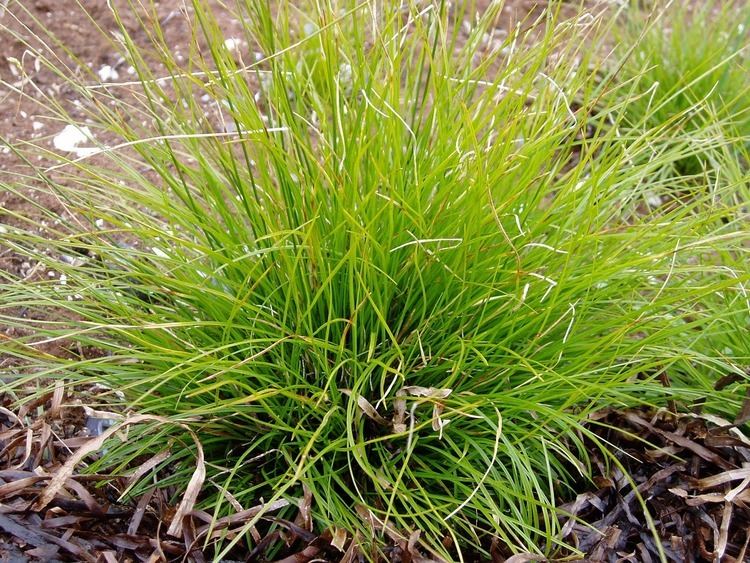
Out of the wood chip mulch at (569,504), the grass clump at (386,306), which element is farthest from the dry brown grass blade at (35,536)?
the grass clump at (386,306)

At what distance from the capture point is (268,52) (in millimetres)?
1797

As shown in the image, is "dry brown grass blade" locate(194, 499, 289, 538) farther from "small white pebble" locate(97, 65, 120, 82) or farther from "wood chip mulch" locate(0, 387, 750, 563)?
"small white pebble" locate(97, 65, 120, 82)

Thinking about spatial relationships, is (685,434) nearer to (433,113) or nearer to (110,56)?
(433,113)

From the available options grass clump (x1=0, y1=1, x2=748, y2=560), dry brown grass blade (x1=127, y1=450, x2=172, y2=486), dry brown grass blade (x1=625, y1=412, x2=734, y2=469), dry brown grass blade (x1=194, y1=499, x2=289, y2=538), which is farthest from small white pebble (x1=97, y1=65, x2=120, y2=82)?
dry brown grass blade (x1=625, y1=412, x2=734, y2=469)

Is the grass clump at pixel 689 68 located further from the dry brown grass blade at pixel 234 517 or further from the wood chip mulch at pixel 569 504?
the dry brown grass blade at pixel 234 517

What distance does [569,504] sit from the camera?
6.58ft

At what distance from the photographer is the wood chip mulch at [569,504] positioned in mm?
1757

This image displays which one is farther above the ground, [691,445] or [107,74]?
[107,74]

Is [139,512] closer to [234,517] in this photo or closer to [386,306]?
[234,517]

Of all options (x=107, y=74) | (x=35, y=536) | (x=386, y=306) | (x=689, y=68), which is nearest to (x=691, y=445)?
(x=386, y=306)

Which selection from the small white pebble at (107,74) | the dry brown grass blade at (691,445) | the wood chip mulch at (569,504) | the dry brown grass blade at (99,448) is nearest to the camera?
the dry brown grass blade at (99,448)

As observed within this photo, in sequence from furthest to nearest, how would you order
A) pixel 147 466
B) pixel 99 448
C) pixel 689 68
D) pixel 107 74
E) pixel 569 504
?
pixel 689 68 → pixel 107 74 → pixel 569 504 → pixel 147 466 → pixel 99 448

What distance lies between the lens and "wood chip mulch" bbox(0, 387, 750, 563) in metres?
1.76

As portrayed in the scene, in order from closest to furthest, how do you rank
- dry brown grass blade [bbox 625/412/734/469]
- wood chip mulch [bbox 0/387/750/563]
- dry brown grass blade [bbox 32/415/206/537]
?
dry brown grass blade [bbox 32/415/206/537] < wood chip mulch [bbox 0/387/750/563] < dry brown grass blade [bbox 625/412/734/469]
